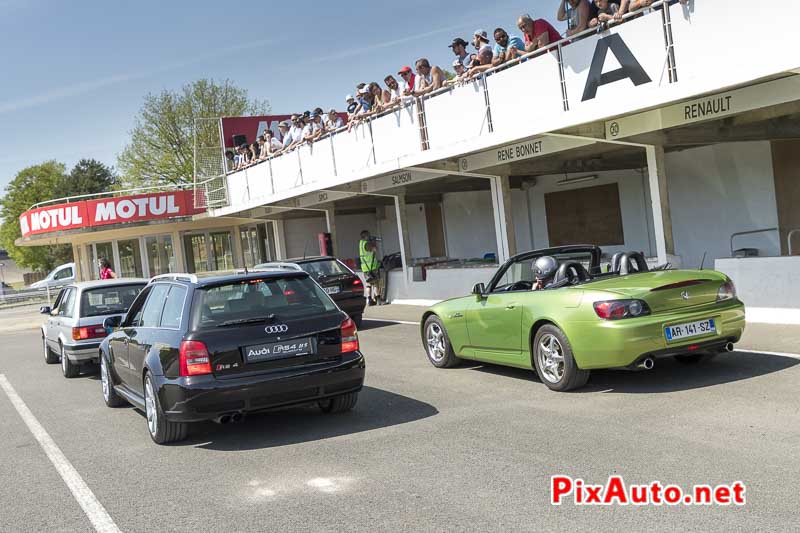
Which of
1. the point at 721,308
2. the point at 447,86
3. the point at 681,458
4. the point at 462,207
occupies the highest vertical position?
the point at 447,86

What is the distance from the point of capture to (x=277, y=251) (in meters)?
33.1

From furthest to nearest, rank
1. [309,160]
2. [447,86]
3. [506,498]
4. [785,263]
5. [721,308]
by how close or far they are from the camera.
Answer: [309,160], [447,86], [785,263], [721,308], [506,498]

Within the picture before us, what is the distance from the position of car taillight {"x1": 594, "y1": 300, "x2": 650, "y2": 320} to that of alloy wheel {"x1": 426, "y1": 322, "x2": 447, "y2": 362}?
2943 mm

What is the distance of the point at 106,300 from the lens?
12562 mm

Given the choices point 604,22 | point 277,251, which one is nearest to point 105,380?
point 604,22

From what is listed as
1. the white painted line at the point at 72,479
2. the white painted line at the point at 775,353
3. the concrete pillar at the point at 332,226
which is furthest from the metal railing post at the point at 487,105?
the concrete pillar at the point at 332,226

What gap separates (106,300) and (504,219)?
8.73 metres

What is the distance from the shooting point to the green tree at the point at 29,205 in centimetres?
7694

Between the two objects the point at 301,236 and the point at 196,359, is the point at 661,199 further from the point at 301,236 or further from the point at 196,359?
the point at 301,236

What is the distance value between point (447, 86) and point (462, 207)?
12041mm

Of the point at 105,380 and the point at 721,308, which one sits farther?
the point at 105,380

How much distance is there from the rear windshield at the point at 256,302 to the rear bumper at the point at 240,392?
510mm

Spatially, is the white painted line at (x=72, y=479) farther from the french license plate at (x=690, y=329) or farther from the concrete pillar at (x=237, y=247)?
the concrete pillar at (x=237, y=247)

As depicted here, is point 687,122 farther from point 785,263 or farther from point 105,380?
point 105,380
